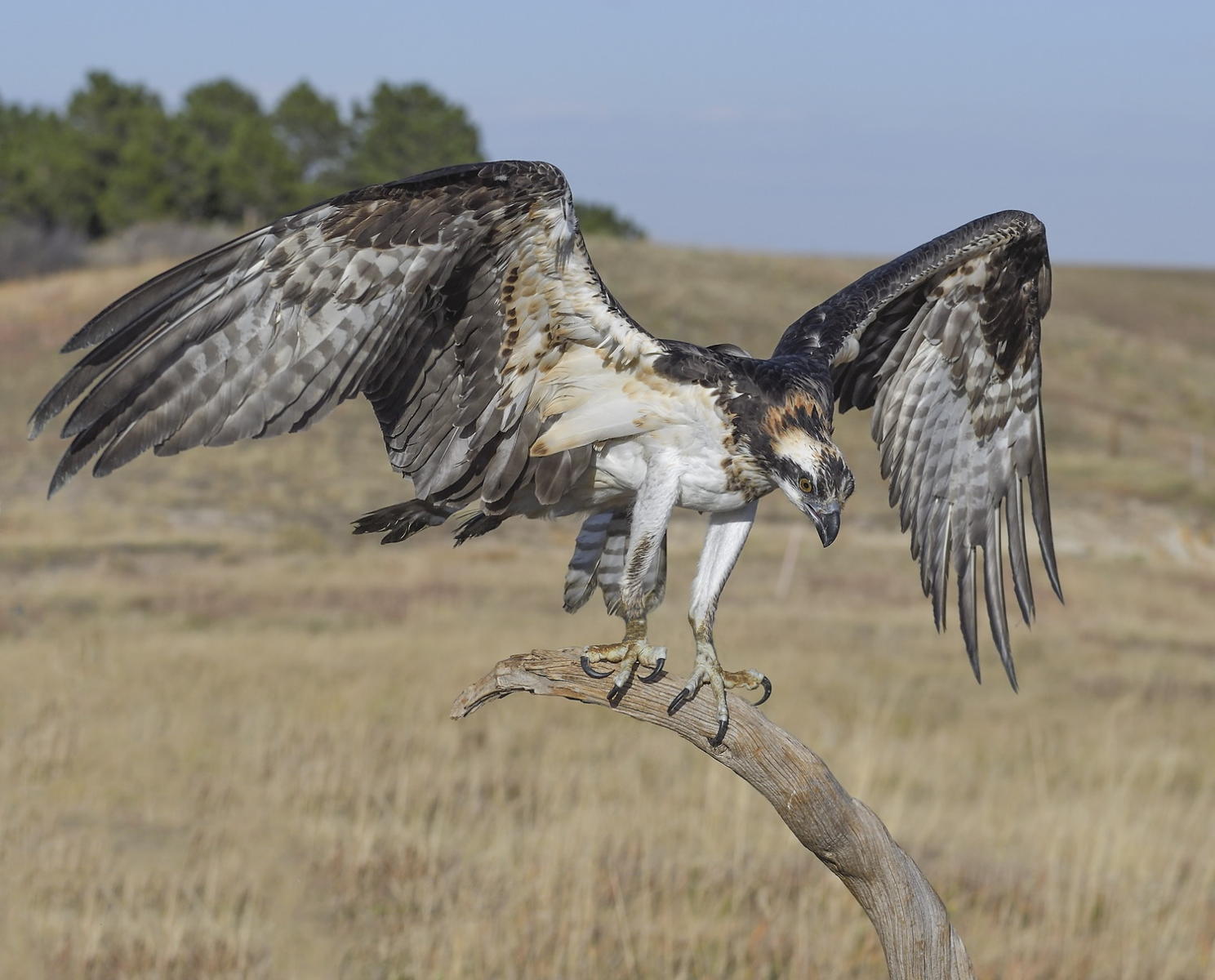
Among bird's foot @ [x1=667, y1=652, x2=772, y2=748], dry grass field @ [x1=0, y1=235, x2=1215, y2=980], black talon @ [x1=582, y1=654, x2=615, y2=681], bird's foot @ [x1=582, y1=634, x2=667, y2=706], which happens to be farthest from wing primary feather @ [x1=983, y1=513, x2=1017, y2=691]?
dry grass field @ [x1=0, y1=235, x2=1215, y2=980]

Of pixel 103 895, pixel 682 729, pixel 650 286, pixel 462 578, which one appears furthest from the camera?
pixel 650 286

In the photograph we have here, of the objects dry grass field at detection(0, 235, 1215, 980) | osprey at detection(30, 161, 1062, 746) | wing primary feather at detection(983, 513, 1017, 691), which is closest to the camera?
osprey at detection(30, 161, 1062, 746)

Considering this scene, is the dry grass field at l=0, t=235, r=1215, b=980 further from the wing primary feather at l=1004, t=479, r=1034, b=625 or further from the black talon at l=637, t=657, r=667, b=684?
the black talon at l=637, t=657, r=667, b=684

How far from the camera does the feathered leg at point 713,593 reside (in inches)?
166

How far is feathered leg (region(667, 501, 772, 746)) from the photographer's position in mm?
4207

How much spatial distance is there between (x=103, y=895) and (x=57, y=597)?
1070 centimetres

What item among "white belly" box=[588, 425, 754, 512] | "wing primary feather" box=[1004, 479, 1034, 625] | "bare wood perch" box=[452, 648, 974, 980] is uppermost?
"white belly" box=[588, 425, 754, 512]

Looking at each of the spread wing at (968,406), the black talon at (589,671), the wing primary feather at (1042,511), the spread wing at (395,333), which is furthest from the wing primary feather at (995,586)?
the spread wing at (395,333)

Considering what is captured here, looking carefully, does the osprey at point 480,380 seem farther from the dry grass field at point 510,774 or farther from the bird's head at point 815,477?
the dry grass field at point 510,774

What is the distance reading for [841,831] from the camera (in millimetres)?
4156

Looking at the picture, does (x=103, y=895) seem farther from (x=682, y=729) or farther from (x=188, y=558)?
(x=188, y=558)

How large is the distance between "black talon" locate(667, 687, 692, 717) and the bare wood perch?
0.02 meters

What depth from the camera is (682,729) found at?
434 cm

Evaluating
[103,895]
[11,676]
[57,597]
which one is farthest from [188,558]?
[103,895]
